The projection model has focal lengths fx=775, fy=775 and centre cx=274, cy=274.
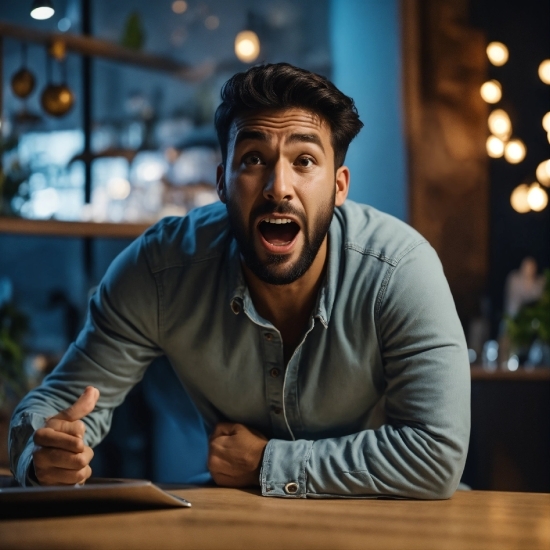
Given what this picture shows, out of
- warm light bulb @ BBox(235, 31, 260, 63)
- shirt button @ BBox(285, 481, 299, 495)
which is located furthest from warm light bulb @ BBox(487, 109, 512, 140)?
shirt button @ BBox(285, 481, 299, 495)

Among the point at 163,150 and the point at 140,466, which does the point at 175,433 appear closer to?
the point at 140,466

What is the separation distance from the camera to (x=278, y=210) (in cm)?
155

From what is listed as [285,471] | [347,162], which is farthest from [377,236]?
[347,162]

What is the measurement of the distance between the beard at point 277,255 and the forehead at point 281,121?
15 cm

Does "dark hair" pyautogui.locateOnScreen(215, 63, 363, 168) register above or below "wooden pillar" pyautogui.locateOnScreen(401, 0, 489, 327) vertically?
below

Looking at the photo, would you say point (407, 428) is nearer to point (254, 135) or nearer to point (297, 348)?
point (297, 348)

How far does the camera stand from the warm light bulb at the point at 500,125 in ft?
11.5

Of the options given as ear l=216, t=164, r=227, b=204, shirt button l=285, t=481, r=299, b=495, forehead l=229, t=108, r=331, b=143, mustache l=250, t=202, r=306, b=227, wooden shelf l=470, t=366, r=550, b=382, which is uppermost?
forehead l=229, t=108, r=331, b=143

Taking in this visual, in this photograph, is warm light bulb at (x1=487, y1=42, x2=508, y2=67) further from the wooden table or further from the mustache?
the wooden table

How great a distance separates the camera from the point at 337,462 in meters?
1.36

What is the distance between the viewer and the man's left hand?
4.61ft

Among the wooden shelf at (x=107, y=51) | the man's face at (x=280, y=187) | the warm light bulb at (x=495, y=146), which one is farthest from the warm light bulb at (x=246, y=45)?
the man's face at (x=280, y=187)

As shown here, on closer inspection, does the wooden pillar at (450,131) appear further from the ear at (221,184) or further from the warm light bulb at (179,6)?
the ear at (221,184)

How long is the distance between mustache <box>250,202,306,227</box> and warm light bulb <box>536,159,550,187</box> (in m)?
2.31
